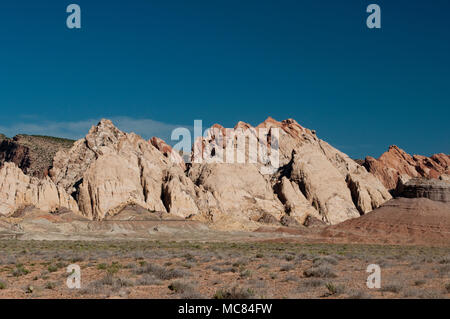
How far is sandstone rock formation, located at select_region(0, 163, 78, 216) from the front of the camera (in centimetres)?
8669

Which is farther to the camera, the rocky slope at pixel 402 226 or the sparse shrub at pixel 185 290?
the rocky slope at pixel 402 226

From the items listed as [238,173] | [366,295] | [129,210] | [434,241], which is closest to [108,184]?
[129,210]

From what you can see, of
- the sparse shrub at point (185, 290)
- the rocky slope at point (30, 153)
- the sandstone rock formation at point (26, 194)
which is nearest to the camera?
the sparse shrub at point (185, 290)

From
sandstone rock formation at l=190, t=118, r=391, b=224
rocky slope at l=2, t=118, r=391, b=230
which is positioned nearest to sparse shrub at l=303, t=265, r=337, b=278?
rocky slope at l=2, t=118, r=391, b=230

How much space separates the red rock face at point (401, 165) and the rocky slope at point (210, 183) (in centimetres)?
1732

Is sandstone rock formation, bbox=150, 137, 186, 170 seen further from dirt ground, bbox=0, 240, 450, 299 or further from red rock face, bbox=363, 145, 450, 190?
dirt ground, bbox=0, 240, 450, 299

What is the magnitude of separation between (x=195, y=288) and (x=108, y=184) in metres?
85.1

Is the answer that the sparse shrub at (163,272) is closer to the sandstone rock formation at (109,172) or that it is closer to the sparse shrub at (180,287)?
the sparse shrub at (180,287)

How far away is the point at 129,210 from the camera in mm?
89812

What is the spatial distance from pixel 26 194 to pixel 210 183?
4667 cm

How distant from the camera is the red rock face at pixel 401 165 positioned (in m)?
150

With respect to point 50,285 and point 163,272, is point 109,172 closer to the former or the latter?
point 163,272

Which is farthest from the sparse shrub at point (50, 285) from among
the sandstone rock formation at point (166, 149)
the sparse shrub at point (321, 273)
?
the sandstone rock formation at point (166, 149)
